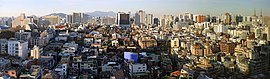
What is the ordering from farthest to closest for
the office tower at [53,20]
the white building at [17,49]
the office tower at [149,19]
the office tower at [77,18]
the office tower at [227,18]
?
the office tower at [77,18], the office tower at [53,20], the office tower at [149,19], the office tower at [227,18], the white building at [17,49]

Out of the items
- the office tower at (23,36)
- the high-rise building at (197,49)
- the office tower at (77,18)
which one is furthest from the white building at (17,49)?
the office tower at (77,18)

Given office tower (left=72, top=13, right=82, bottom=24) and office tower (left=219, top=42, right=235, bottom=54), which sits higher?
office tower (left=219, top=42, right=235, bottom=54)

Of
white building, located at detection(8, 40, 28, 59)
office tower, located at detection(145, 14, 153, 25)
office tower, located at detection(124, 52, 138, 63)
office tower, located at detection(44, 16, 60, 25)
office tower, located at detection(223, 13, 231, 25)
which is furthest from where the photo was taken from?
office tower, located at detection(44, 16, 60, 25)

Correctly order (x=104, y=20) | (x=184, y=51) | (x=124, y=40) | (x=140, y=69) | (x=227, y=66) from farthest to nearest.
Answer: (x=104, y=20), (x=124, y=40), (x=184, y=51), (x=140, y=69), (x=227, y=66)

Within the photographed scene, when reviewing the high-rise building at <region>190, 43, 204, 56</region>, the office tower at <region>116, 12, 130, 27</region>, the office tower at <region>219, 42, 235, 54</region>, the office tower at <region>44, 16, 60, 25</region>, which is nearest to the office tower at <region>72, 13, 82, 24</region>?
the office tower at <region>44, 16, 60, 25</region>

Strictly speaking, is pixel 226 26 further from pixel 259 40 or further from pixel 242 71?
pixel 242 71

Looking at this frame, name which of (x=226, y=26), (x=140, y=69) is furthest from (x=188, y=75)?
(x=226, y=26)

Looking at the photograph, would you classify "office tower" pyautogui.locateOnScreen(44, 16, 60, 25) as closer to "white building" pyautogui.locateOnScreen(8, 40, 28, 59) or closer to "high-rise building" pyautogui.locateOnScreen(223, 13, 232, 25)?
"high-rise building" pyautogui.locateOnScreen(223, 13, 232, 25)

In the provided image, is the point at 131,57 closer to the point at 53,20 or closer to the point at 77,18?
the point at 53,20

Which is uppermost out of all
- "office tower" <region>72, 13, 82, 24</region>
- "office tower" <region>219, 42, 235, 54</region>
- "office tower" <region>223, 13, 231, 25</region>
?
"office tower" <region>223, 13, 231, 25</region>

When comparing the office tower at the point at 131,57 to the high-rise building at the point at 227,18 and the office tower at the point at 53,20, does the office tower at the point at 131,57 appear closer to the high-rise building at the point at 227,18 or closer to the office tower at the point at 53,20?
the high-rise building at the point at 227,18

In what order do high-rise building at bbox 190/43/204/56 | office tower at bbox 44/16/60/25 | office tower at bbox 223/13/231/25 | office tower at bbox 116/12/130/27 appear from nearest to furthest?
office tower at bbox 223/13/231/25 < high-rise building at bbox 190/43/204/56 < office tower at bbox 44/16/60/25 < office tower at bbox 116/12/130/27
